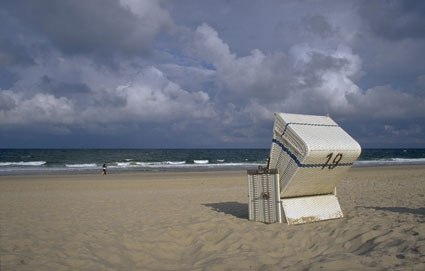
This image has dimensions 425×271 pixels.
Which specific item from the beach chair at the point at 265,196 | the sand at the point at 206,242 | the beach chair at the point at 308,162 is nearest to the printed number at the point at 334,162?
the beach chair at the point at 308,162

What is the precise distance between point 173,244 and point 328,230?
9.35 feet

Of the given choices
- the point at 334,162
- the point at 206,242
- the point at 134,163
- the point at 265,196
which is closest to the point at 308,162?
the point at 334,162

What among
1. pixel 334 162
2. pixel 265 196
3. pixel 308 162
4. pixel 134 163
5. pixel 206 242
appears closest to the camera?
pixel 206 242

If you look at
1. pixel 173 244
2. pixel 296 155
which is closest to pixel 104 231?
pixel 173 244

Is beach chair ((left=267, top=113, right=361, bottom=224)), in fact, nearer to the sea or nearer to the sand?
the sand

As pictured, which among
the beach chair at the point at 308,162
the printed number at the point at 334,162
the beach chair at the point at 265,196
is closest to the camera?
the beach chair at the point at 308,162

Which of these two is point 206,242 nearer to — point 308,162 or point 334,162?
point 308,162

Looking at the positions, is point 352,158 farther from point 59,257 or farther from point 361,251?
point 59,257

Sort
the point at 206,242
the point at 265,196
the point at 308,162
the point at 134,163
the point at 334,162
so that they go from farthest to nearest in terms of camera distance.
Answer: the point at 134,163 < the point at 265,196 < the point at 334,162 < the point at 308,162 < the point at 206,242

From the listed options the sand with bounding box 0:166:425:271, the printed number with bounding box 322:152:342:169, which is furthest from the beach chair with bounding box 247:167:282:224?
the printed number with bounding box 322:152:342:169

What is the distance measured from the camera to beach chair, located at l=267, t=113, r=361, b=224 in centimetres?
614

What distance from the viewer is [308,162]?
6.05 meters

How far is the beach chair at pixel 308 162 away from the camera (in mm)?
6141

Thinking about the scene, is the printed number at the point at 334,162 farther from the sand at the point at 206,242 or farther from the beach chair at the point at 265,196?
the sand at the point at 206,242
